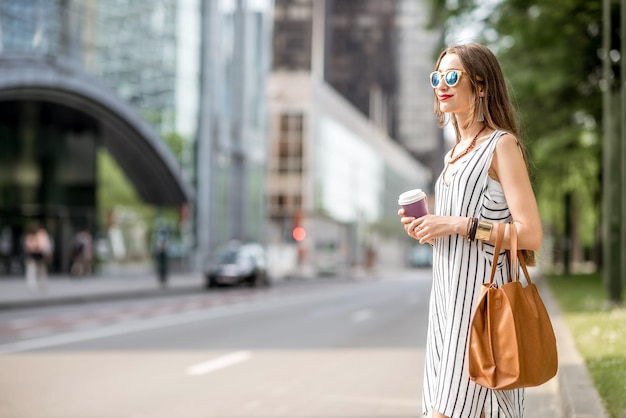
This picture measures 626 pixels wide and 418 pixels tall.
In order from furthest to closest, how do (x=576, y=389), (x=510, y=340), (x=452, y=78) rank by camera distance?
(x=576, y=389)
(x=452, y=78)
(x=510, y=340)

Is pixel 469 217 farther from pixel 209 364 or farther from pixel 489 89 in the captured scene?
pixel 209 364

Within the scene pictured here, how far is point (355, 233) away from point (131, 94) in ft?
190

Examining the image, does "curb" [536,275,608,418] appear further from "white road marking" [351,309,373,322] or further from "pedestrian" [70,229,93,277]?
"pedestrian" [70,229,93,277]

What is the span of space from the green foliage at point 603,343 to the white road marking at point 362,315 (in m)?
3.65

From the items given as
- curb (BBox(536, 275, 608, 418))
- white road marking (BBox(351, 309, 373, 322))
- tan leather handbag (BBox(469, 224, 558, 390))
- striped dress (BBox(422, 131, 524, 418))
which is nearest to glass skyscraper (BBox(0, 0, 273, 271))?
white road marking (BBox(351, 309, 373, 322))

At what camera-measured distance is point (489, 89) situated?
323cm

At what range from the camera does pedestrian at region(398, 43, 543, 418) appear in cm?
307

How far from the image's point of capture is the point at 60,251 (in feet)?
116

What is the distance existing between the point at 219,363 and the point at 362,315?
349 inches

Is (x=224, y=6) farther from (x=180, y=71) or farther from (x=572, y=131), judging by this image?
(x=572, y=131)

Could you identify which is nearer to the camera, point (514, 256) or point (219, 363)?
point (514, 256)

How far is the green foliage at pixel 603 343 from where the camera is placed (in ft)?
20.3

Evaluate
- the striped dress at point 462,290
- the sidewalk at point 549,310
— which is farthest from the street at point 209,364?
the striped dress at point 462,290

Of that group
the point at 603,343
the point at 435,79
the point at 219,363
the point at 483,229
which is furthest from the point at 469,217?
the point at 219,363
